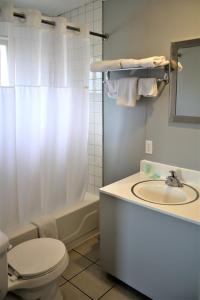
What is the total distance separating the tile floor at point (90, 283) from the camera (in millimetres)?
1841

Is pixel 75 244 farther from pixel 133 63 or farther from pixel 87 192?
pixel 133 63

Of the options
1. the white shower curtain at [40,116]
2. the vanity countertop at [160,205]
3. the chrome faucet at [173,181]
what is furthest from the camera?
the chrome faucet at [173,181]

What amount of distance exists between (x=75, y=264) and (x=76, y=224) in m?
0.35

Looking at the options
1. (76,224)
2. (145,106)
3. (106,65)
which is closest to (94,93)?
(106,65)

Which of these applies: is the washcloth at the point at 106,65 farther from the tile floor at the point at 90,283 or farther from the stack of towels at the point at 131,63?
the tile floor at the point at 90,283

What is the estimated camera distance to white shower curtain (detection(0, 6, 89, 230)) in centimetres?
179

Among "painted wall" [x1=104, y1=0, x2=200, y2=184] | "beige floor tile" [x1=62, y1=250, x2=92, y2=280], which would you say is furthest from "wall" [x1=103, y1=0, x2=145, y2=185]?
"beige floor tile" [x1=62, y1=250, x2=92, y2=280]

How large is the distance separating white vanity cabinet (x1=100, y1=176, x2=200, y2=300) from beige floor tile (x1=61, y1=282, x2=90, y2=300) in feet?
0.83

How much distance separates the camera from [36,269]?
1.53m

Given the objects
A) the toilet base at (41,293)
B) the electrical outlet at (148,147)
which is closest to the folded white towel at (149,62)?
the electrical outlet at (148,147)

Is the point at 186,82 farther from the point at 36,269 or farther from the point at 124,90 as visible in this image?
the point at 36,269

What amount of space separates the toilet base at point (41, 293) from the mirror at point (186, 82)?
1478mm

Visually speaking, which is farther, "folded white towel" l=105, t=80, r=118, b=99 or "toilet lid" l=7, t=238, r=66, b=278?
"folded white towel" l=105, t=80, r=118, b=99

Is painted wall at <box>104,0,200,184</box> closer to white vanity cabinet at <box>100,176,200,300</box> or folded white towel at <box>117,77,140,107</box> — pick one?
folded white towel at <box>117,77,140,107</box>
